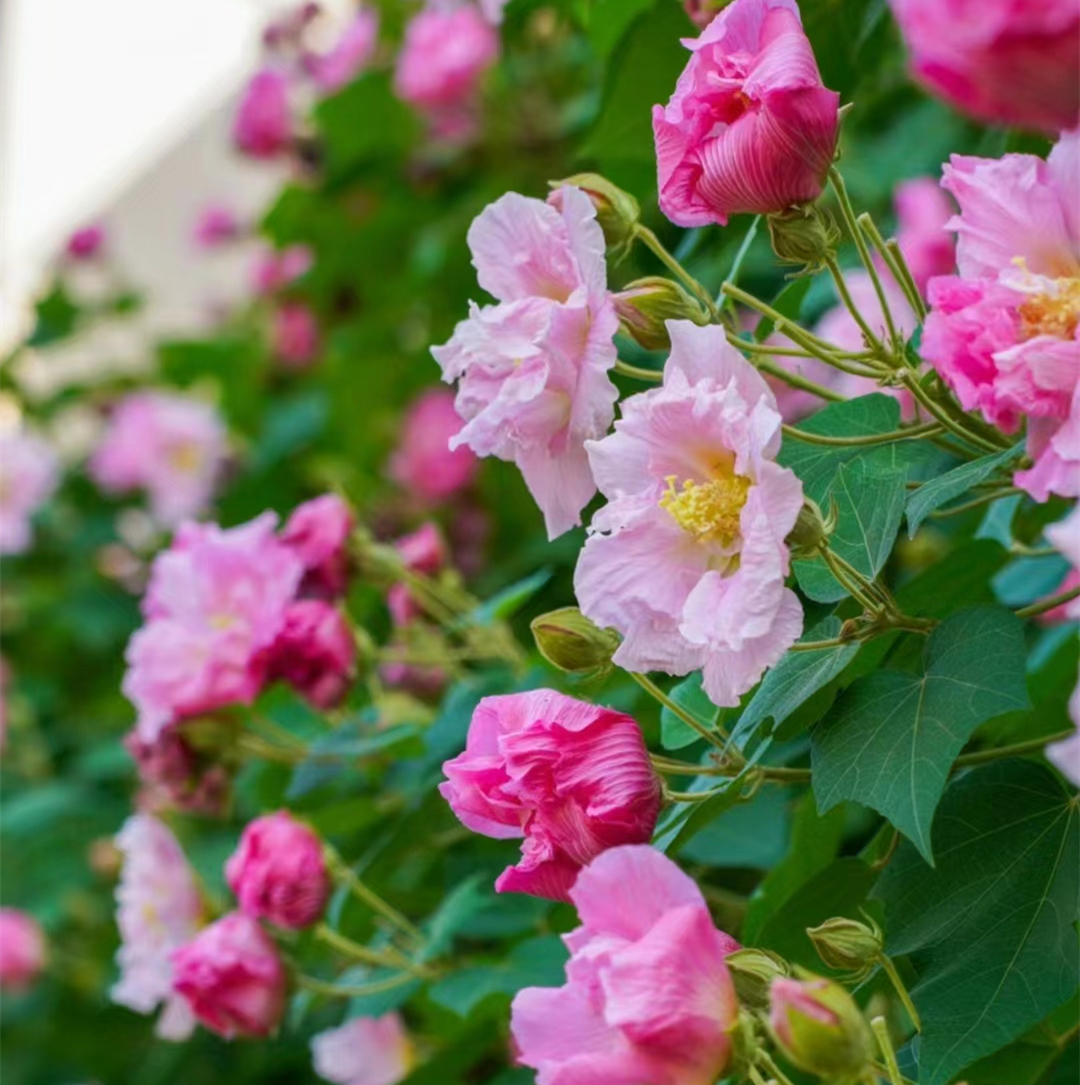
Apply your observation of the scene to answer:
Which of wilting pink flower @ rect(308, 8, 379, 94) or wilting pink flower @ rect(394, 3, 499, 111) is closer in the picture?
wilting pink flower @ rect(394, 3, 499, 111)

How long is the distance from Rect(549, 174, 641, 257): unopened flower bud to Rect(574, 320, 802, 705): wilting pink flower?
12 centimetres

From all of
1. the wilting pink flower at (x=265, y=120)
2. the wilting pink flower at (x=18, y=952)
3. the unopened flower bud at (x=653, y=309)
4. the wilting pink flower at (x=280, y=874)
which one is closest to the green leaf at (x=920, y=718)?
the unopened flower bud at (x=653, y=309)

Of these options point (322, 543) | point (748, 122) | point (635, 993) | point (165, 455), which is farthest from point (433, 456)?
point (635, 993)

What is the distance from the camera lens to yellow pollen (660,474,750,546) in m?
0.63

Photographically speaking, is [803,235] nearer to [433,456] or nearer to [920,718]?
[920,718]

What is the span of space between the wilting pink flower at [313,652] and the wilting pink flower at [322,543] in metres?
0.03

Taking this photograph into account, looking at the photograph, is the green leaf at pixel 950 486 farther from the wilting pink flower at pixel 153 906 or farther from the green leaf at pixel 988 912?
the wilting pink flower at pixel 153 906

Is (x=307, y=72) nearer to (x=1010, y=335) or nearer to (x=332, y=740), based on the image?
(x=332, y=740)

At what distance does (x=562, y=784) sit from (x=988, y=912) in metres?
0.16

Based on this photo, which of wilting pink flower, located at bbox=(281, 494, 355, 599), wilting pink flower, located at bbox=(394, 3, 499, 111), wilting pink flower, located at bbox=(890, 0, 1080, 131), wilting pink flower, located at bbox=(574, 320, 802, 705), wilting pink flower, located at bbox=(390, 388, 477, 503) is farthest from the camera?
wilting pink flower, located at bbox=(390, 388, 477, 503)

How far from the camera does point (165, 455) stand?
2.28 metres

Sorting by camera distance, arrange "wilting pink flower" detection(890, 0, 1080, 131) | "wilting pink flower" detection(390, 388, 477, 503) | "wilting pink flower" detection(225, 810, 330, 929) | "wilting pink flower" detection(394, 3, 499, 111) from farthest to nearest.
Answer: "wilting pink flower" detection(390, 388, 477, 503) < "wilting pink flower" detection(394, 3, 499, 111) < "wilting pink flower" detection(225, 810, 330, 929) < "wilting pink flower" detection(890, 0, 1080, 131)

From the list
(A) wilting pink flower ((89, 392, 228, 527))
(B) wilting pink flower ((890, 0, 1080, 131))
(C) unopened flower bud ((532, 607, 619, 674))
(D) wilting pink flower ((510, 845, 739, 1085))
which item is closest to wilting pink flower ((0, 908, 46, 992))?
(A) wilting pink flower ((89, 392, 228, 527))

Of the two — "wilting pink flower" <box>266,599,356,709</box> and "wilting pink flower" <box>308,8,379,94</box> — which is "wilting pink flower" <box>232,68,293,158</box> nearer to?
"wilting pink flower" <box>308,8,379,94</box>
